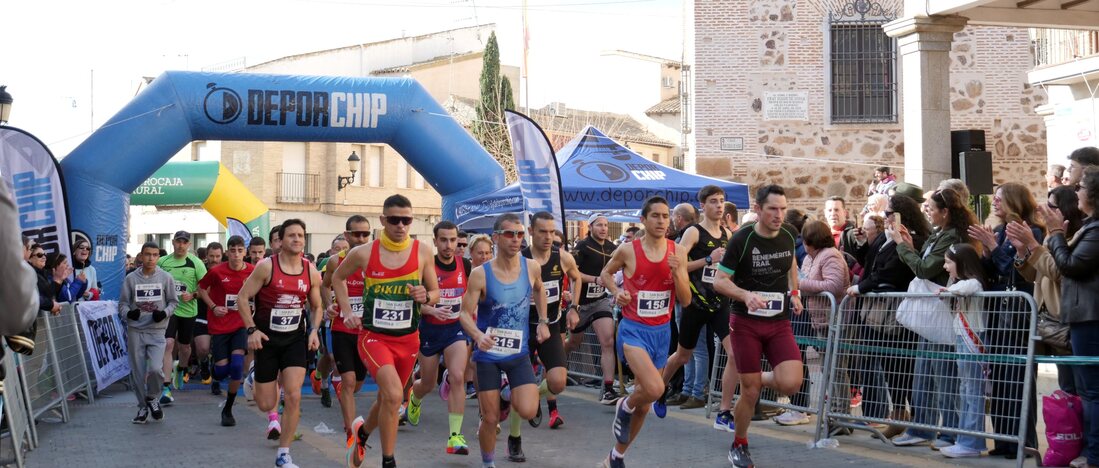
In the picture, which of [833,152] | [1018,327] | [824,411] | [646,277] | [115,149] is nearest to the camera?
[1018,327]

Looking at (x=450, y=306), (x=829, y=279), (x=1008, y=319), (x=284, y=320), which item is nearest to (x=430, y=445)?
(x=450, y=306)

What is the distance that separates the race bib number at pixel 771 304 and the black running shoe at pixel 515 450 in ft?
6.73

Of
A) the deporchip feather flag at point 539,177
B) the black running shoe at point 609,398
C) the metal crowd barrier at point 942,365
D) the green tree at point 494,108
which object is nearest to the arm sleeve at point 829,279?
the metal crowd barrier at point 942,365

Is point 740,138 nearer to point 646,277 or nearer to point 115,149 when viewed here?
point 115,149

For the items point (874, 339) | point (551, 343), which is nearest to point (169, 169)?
point (551, 343)

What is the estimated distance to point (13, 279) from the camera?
3.20 metres

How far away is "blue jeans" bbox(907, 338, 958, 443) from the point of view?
8664mm

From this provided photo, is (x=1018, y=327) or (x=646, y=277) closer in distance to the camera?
(x=1018, y=327)

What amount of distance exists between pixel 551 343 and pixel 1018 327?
363 centimetres

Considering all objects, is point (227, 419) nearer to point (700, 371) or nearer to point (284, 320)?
point (284, 320)

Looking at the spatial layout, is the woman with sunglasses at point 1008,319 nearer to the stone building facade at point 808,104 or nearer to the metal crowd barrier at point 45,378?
the metal crowd barrier at point 45,378

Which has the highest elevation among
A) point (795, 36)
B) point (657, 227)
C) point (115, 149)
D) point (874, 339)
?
point (795, 36)

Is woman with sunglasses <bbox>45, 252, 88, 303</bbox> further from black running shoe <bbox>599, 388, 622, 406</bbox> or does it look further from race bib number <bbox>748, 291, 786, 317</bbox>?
race bib number <bbox>748, 291, 786, 317</bbox>

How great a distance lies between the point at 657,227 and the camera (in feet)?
28.9
